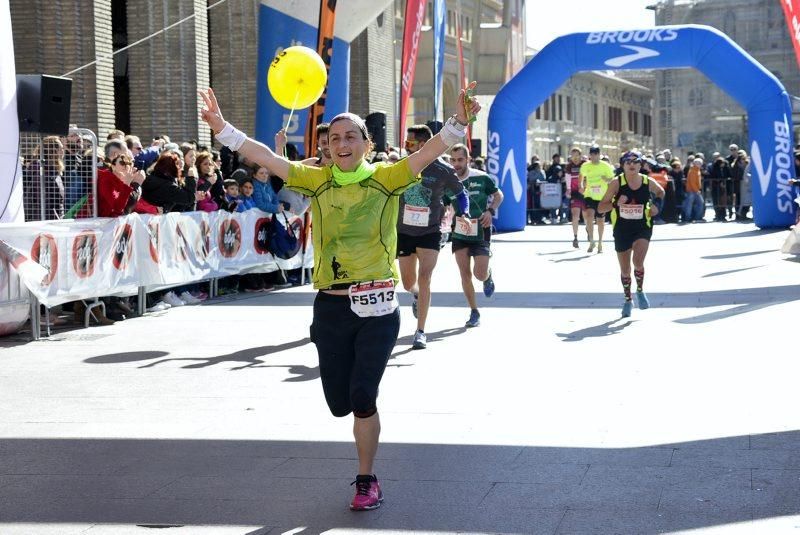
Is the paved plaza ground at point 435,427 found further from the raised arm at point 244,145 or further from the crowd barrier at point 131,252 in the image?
the raised arm at point 244,145

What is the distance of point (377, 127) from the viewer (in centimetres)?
2391

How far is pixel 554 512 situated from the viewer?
19.1 ft

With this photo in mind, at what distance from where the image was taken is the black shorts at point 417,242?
473 inches

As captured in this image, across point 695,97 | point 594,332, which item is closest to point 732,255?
A: point 594,332

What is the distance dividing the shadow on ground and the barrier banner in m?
4.96

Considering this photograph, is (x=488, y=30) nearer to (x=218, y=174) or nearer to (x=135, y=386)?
(x=218, y=174)

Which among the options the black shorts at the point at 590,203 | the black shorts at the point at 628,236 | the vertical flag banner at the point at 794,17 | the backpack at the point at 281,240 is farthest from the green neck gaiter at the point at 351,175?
the black shorts at the point at 590,203

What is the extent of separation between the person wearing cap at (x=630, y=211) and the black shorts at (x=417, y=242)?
2.58m

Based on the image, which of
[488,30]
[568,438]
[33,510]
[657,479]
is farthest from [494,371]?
[488,30]

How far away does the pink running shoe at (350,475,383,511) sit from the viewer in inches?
233

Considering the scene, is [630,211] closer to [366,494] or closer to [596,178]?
[366,494]

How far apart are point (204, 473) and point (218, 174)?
10727mm

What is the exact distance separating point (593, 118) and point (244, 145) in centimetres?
8985

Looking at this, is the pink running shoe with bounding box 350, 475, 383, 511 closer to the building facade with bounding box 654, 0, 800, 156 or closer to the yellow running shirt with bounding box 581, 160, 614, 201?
the yellow running shirt with bounding box 581, 160, 614, 201
